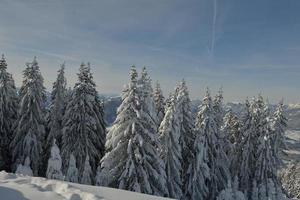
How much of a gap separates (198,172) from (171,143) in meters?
6.70

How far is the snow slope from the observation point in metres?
11.1

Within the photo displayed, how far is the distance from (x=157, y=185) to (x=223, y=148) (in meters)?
17.1

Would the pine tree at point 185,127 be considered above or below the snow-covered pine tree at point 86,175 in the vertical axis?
above

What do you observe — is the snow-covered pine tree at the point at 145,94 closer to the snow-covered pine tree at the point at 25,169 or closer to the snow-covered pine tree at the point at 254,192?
the snow-covered pine tree at the point at 25,169

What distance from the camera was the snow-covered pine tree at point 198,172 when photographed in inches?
1539

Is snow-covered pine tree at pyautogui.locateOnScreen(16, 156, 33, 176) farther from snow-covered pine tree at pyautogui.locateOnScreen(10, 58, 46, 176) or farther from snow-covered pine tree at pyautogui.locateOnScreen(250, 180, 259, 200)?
snow-covered pine tree at pyautogui.locateOnScreen(250, 180, 259, 200)

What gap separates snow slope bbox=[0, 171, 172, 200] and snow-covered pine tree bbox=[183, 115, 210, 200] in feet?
89.8

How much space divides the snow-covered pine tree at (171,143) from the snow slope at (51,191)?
21889 mm

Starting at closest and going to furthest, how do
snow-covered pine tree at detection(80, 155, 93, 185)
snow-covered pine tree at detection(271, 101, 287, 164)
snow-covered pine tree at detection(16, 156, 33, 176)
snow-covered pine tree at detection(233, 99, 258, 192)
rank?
1. snow-covered pine tree at detection(16, 156, 33, 176)
2. snow-covered pine tree at detection(80, 155, 93, 185)
3. snow-covered pine tree at detection(271, 101, 287, 164)
4. snow-covered pine tree at detection(233, 99, 258, 192)

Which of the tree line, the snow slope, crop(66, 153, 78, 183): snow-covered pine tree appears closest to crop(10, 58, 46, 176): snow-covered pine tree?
the tree line

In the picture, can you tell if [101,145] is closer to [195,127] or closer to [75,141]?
[75,141]

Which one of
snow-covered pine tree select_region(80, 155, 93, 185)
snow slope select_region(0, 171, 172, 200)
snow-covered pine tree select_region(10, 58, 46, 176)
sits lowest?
snow-covered pine tree select_region(80, 155, 93, 185)

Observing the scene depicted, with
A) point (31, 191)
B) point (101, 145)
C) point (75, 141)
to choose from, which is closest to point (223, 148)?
point (101, 145)

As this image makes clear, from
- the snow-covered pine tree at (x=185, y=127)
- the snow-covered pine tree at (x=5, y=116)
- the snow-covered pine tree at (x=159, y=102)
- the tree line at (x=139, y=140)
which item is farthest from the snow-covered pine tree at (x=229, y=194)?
the snow-covered pine tree at (x=5, y=116)
